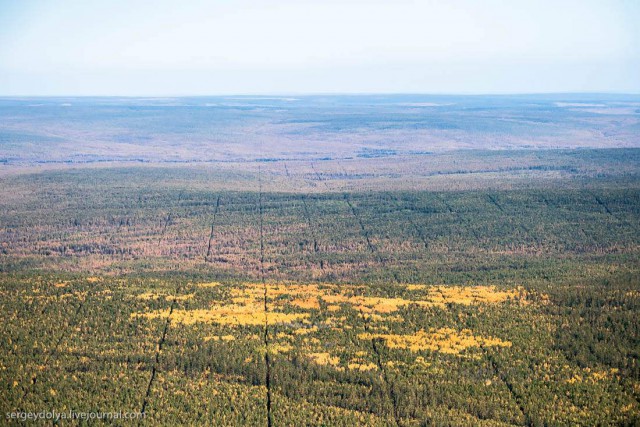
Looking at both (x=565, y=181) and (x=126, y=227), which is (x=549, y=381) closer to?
(x=126, y=227)

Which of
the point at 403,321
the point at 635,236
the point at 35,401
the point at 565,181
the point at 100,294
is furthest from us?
the point at 565,181

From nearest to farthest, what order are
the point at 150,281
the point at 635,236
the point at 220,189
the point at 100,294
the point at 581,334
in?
the point at 581,334 < the point at 100,294 < the point at 150,281 < the point at 635,236 < the point at 220,189

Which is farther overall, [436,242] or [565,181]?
[565,181]

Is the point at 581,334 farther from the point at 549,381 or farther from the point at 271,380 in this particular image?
the point at 271,380

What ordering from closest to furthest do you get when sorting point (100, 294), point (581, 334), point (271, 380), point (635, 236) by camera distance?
point (271, 380), point (581, 334), point (100, 294), point (635, 236)

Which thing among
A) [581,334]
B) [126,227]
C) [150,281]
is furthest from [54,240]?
[581,334]

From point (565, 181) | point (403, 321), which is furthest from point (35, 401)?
point (565, 181)

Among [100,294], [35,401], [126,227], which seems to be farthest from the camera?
[126,227]

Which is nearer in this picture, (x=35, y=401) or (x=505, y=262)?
(x=35, y=401)
